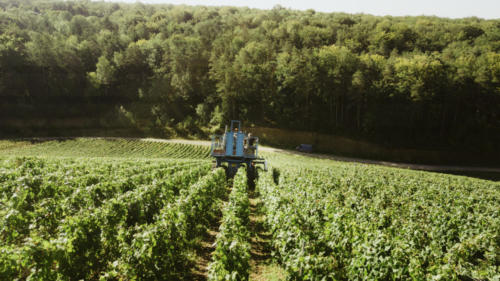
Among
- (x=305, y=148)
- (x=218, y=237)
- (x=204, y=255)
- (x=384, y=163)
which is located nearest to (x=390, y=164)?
(x=384, y=163)

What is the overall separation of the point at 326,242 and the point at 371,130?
44941mm

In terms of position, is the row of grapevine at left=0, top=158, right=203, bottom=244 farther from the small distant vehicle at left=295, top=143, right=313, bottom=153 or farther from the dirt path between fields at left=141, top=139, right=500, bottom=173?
the small distant vehicle at left=295, top=143, right=313, bottom=153

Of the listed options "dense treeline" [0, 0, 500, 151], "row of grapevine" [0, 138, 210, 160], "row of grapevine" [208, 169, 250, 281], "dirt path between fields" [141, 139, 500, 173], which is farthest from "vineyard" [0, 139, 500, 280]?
"dense treeline" [0, 0, 500, 151]

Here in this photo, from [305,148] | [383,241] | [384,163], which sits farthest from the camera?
[305,148]

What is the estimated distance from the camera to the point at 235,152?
2112cm

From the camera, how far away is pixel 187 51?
199ft

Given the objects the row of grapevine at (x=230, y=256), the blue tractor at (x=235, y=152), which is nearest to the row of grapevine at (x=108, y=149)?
the blue tractor at (x=235, y=152)

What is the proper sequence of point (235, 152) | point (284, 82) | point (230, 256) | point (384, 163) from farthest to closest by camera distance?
1. point (284, 82)
2. point (384, 163)
3. point (235, 152)
4. point (230, 256)

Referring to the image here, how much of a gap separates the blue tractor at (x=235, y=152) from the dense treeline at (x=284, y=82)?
2957 cm

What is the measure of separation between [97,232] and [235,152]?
536 inches

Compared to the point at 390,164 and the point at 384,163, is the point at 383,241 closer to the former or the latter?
the point at 384,163

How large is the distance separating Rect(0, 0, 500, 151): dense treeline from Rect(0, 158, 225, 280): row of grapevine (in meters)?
40.4

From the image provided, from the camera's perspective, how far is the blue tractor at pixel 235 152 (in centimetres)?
2092

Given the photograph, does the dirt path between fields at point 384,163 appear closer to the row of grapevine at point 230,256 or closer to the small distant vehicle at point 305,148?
the small distant vehicle at point 305,148
